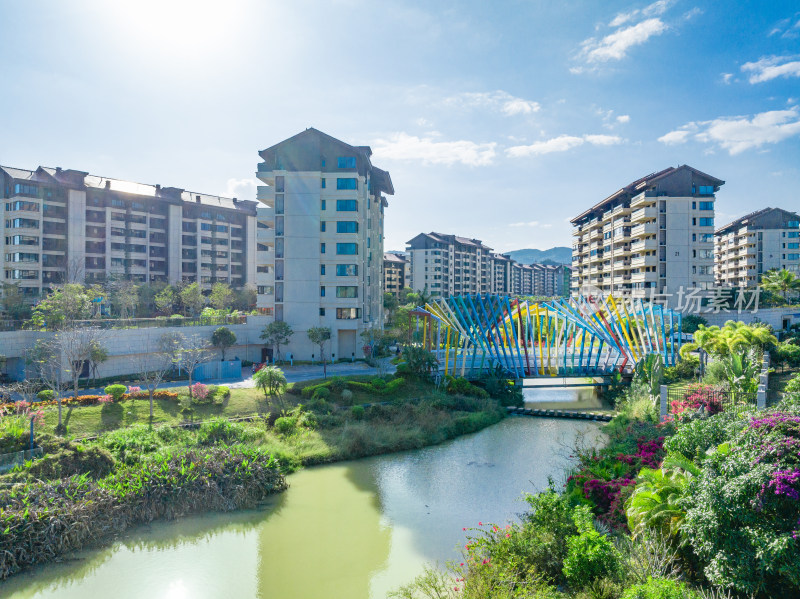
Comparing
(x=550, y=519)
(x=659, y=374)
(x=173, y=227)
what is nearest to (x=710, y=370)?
(x=659, y=374)

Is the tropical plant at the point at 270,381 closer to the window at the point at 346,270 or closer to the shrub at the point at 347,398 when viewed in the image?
the shrub at the point at 347,398

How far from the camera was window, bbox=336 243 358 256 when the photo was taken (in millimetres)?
37719

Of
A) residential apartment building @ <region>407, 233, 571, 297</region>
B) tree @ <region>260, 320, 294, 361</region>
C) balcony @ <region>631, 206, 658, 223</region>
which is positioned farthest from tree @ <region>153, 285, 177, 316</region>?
residential apartment building @ <region>407, 233, 571, 297</region>

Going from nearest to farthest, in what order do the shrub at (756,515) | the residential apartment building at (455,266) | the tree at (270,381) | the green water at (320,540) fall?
the shrub at (756,515) → the green water at (320,540) → the tree at (270,381) → the residential apartment building at (455,266)

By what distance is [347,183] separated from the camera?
37.7 meters

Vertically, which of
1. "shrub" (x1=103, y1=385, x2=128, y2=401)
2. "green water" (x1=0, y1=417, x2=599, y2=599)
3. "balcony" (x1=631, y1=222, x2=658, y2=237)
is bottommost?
"green water" (x1=0, y1=417, x2=599, y2=599)

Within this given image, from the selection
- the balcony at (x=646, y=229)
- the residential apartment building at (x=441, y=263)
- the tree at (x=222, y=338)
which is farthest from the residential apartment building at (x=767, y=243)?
the tree at (x=222, y=338)

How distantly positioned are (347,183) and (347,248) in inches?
189

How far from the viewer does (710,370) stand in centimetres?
2361

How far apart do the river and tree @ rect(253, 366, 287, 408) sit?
6.40 m

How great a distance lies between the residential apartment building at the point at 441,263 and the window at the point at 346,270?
52060 mm

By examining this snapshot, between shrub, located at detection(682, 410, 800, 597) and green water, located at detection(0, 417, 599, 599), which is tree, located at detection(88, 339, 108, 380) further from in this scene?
shrub, located at detection(682, 410, 800, 597)

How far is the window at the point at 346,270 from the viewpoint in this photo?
124 ft

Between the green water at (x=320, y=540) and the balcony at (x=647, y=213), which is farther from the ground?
the balcony at (x=647, y=213)
